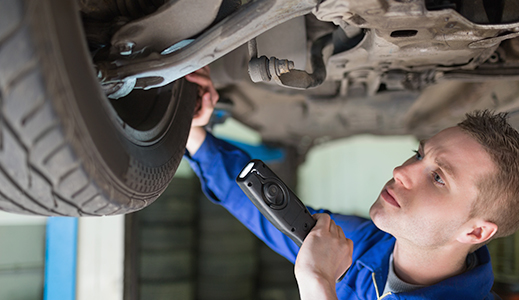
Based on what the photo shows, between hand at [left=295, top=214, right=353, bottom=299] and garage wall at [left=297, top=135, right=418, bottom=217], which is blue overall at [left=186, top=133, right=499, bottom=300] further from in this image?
garage wall at [left=297, top=135, right=418, bottom=217]

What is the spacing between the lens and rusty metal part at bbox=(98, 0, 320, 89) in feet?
1.96

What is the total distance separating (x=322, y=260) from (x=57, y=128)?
509 millimetres

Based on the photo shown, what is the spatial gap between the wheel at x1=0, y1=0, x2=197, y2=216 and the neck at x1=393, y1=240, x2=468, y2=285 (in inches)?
24.5

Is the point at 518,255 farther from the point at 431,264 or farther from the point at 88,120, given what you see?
the point at 88,120

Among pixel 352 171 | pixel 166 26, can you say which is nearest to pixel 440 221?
pixel 166 26

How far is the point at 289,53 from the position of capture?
923 millimetres

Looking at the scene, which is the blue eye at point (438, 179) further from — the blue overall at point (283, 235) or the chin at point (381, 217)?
the blue overall at point (283, 235)

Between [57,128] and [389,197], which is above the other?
[57,128]

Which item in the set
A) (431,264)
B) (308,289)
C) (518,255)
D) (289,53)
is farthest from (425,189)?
(518,255)

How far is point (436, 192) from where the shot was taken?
0.80 metres

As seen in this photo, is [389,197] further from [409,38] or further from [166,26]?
[166,26]

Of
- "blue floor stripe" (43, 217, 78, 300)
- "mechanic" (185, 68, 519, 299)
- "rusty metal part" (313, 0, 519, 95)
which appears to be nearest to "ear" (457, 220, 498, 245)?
"mechanic" (185, 68, 519, 299)

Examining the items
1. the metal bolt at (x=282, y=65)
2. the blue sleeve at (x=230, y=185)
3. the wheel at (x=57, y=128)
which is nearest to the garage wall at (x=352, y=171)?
the blue sleeve at (x=230, y=185)

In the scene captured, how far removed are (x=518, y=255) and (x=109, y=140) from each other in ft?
9.08
